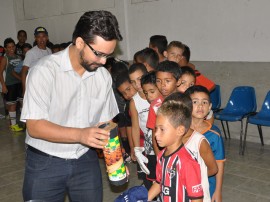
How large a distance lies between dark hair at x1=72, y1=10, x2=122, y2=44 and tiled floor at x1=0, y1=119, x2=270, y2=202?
2.87 metres

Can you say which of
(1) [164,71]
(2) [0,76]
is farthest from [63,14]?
(1) [164,71]

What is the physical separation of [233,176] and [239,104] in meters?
1.62

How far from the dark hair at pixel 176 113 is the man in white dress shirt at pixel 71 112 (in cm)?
45

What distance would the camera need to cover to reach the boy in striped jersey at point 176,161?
2.33m

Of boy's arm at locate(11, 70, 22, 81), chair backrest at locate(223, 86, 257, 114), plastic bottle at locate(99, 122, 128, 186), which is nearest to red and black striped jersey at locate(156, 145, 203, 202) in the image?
plastic bottle at locate(99, 122, 128, 186)

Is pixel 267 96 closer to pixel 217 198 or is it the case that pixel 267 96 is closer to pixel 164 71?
pixel 164 71

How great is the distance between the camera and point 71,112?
247 centimetres

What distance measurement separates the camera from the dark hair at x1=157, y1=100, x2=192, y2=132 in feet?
7.99

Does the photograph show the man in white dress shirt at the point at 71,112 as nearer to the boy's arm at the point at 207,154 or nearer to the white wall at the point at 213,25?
the boy's arm at the point at 207,154

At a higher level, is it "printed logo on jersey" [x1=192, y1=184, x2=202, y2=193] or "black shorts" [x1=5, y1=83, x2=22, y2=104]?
"printed logo on jersey" [x1=192, y1=184, x2=202, y2=193]

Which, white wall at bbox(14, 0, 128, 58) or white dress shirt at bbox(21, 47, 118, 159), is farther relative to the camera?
white wall at bbox(14, 0, 128, 58)

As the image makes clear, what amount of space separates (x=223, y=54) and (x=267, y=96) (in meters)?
1.22

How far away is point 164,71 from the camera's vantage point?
3656 millimetres

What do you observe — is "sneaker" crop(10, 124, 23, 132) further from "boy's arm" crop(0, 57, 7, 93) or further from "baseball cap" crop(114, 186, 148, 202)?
"baseball cap" crop(114, 186, 148, 202)
